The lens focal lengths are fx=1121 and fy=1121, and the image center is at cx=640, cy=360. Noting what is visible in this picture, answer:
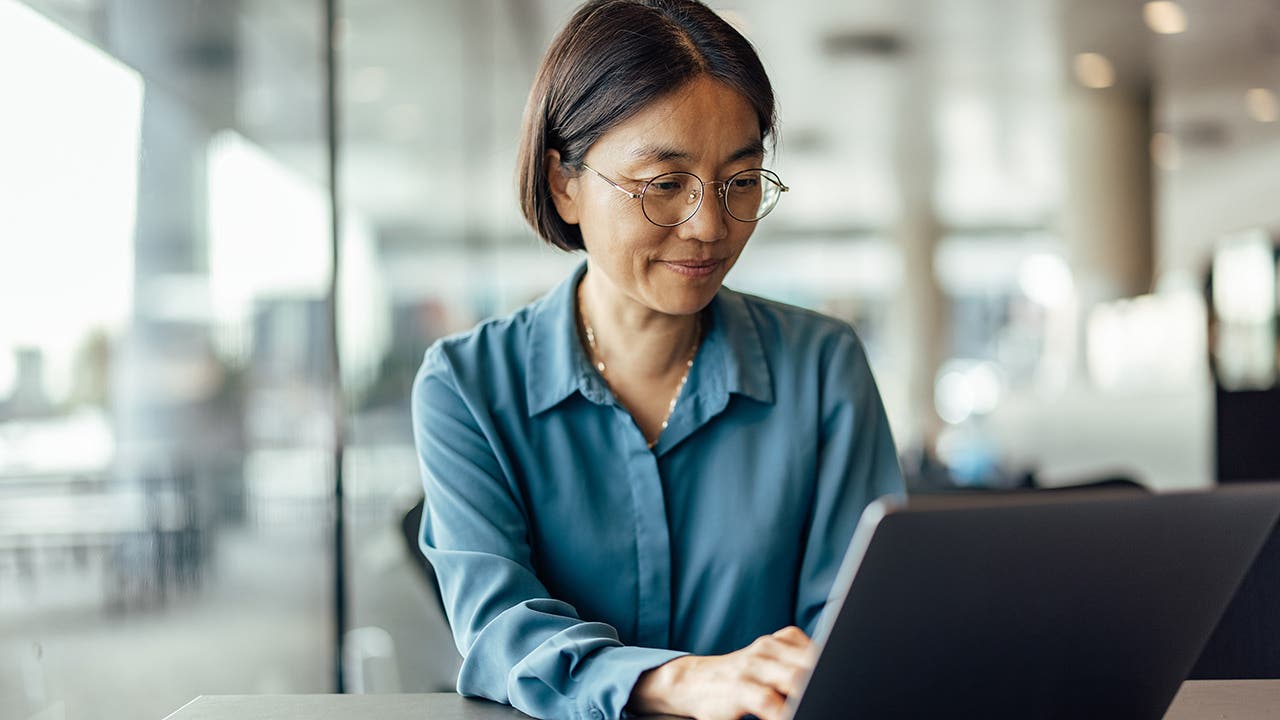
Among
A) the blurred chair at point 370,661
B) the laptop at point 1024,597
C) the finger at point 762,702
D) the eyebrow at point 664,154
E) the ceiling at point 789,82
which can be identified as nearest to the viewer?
the laptop at point 1024,597

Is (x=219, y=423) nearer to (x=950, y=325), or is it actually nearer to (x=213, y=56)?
(x=213, y=56)

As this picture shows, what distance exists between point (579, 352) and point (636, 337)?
10cm

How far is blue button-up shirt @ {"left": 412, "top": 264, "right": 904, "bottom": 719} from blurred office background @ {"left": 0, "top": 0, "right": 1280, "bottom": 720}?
0.33 m

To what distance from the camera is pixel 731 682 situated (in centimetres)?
85

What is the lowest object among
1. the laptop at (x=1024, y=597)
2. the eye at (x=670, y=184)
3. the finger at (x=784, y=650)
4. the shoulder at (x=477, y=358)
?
the finger at (x=784, y=650)

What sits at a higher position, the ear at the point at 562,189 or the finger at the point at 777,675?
the ear at the point at 562,189

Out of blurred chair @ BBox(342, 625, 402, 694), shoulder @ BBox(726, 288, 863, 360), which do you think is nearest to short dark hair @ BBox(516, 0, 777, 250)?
shoulder @ BBox(726, 288, 863, 360)

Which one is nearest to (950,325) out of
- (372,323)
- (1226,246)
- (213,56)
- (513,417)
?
(1226,246)

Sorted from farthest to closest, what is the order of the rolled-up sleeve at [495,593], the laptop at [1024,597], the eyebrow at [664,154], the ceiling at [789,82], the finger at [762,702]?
the ceiling at [789,82]
the eyebrow at [664,154]
the rolled-up sleeve at [495,593]
the finger at [762,702]
the laptop at [1024,597]

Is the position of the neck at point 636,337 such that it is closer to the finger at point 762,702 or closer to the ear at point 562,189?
the ear at point 562,189

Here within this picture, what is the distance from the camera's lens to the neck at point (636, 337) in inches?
51.9

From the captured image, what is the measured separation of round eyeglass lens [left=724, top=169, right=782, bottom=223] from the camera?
3.79 feet

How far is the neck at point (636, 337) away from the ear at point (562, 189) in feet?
0.27

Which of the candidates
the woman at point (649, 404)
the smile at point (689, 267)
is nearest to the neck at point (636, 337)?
the woman at point (649, 404)
